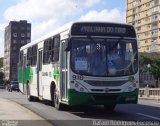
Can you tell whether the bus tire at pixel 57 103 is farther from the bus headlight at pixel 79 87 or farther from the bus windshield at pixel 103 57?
the bus windshield at pixel 103 57

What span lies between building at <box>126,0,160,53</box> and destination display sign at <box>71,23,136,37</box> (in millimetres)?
125486

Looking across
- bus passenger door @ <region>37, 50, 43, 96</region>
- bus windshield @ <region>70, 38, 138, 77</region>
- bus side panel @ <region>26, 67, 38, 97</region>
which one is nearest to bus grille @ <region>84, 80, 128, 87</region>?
bus windshield @ <region>70, 38, 138, 77</region>

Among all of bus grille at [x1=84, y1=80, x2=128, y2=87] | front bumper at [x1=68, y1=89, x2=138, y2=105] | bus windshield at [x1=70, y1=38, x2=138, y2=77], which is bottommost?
front bumper at [x1=68, y1=89, x2=138, y2=105]

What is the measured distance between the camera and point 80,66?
16000 mm

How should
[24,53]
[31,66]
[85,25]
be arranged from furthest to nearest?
[24,53], [31,66], [85,25]

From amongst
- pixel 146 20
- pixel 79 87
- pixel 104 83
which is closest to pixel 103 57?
pixel 104 83

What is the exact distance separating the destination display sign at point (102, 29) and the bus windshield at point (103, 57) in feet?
0.76

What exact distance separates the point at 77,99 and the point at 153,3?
132 metres

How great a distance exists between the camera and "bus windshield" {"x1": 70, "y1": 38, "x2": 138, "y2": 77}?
15992 mm

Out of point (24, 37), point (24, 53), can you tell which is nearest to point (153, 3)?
point (24, 37)

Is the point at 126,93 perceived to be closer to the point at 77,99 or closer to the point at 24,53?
the point at 77,99

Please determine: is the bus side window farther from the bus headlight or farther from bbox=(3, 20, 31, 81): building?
bbox=(3, 20, 31, 81): building

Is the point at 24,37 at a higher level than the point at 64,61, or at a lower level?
higher

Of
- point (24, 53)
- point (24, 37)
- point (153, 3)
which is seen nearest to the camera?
point (24, 53)
